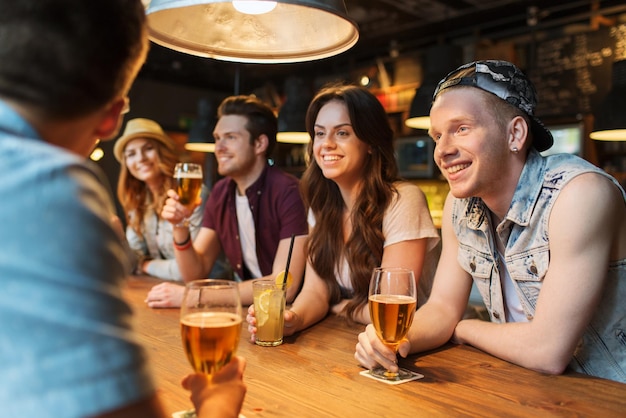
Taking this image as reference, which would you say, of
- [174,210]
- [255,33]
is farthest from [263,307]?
[174,210]

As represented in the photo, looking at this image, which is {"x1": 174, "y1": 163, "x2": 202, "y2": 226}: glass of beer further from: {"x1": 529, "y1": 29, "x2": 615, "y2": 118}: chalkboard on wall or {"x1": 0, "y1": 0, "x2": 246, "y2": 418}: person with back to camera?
{"x1": 529, "y1": 29, "x2": 615, "y2": 118}: chalkboard on wall

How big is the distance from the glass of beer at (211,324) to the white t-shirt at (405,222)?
3.83 feet

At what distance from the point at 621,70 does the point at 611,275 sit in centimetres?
240

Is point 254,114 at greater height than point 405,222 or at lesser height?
greater

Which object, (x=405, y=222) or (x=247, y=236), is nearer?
(x=405, y=222)

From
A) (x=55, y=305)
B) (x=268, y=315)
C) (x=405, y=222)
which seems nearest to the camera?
(x=55, y=305)

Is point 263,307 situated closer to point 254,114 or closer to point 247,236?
point 247,236

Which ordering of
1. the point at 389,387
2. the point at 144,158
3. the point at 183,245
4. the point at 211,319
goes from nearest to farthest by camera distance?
the point at 211,319, the point at 389,387, the point at 183,245, the point at 144,158

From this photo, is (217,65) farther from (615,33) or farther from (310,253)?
(310,253)

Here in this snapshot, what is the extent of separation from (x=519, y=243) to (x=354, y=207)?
0.77 metres

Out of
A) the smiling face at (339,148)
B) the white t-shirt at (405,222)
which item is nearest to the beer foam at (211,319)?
the white t-shirt at (405,222)

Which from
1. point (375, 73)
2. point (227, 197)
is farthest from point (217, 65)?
point (227, 197)

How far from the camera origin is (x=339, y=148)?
2.20 meters

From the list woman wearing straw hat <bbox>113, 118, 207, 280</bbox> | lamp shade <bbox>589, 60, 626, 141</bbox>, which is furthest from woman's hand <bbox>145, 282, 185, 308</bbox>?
lamp shade <bbox>589, 60, 626, 141</bbox>
